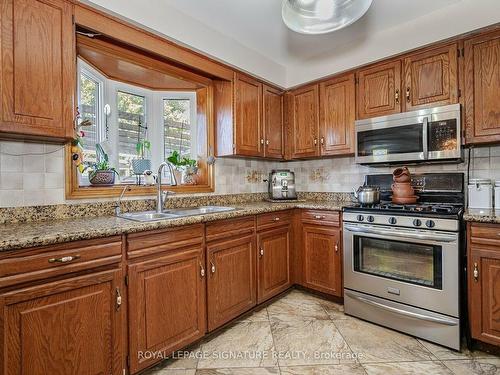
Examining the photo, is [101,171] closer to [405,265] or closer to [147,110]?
[147,110]

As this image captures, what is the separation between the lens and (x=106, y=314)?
1385 mm

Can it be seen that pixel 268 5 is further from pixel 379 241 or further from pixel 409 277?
pixel 409 277

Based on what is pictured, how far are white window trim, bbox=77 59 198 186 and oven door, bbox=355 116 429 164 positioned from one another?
1653 millimetres

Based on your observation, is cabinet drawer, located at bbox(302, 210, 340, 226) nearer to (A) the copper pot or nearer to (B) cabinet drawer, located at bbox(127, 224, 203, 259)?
(A) the copper pot

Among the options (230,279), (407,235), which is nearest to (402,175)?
(407,235)

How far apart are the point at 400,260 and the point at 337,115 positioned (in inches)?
59.1

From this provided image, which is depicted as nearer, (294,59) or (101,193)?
(101,193)

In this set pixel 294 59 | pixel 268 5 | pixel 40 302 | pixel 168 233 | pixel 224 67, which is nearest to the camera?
pixel 40 302

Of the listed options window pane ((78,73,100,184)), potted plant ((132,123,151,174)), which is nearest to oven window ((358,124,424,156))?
potted plant ((132,123,151,174))

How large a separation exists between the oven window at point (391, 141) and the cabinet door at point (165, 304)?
1.81 m

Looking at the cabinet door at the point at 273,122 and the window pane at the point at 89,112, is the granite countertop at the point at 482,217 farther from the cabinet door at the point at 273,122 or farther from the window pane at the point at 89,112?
the window pane at the point at 89,112

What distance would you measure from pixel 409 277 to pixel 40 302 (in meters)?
2.27

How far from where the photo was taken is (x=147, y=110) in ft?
8.46

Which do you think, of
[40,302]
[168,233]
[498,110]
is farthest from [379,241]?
[40,302]
